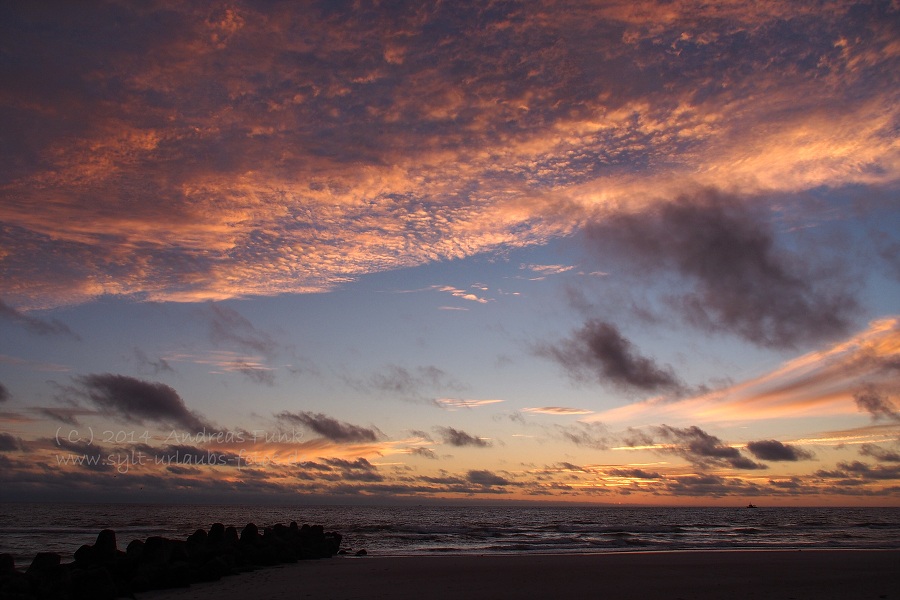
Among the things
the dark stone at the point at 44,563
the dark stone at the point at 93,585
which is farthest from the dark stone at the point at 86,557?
the dark stone at the point at 93,585

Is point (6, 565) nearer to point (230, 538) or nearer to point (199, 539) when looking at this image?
point (199, 539)

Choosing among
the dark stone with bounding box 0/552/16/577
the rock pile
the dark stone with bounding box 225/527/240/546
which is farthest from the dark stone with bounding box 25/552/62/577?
the dark stone with bounding box 225/527/240/546

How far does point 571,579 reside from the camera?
778 inches

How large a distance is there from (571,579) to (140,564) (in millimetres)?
14067

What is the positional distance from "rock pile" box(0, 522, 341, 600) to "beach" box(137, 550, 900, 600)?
2.28ft

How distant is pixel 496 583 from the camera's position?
61.8 ft

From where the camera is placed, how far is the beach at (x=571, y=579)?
16.5 metres

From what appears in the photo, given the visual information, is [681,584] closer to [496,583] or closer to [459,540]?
[496,583]

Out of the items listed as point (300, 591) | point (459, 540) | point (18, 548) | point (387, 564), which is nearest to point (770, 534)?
point (459, 540)

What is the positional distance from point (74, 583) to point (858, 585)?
76.8 ft

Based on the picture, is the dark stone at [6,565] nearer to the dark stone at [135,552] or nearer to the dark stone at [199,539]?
the dark stone at [135,552]

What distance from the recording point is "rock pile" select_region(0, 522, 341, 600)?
15.4 metres

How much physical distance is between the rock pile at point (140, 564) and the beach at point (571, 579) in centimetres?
69

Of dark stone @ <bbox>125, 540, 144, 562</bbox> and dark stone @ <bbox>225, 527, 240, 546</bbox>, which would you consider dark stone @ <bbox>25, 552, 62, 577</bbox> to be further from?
dark stone @ <bbox>225, 527, 240, 546</bbox>
